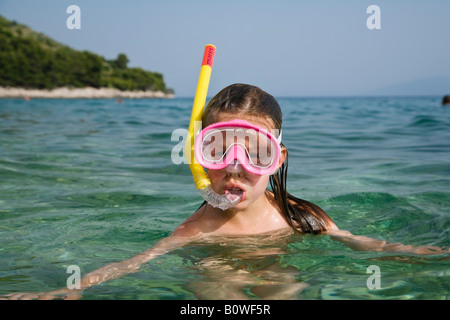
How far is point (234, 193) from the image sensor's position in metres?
2.69

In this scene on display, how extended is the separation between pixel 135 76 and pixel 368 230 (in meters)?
111

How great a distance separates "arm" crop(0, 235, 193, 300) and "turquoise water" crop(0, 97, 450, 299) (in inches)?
1.9

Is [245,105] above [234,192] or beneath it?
above

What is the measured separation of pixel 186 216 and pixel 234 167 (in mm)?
1585

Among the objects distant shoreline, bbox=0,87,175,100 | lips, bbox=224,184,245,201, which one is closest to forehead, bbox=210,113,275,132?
lips, bbox=224,184,245,201

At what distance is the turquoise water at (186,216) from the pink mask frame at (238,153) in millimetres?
515

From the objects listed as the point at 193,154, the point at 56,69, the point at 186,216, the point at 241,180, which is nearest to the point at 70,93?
the point at 56,69

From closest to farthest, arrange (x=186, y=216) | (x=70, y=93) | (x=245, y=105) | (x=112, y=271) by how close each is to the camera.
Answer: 1. (x=112, y=271)
2. (x=245, y=105)
3. (x=186, y=216)
4. (x=70, y=93)

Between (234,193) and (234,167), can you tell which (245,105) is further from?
(234,193)

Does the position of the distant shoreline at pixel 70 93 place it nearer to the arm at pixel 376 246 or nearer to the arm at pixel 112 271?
the arm at pixel 112 271

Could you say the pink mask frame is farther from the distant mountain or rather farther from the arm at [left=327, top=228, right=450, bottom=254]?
the distant mountain

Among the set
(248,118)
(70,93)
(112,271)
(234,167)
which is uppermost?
(70,93)

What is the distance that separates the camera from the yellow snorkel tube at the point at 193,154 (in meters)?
2.64

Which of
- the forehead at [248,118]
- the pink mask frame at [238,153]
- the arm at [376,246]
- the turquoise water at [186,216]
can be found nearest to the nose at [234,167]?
the pink mask frame at [238,153]
